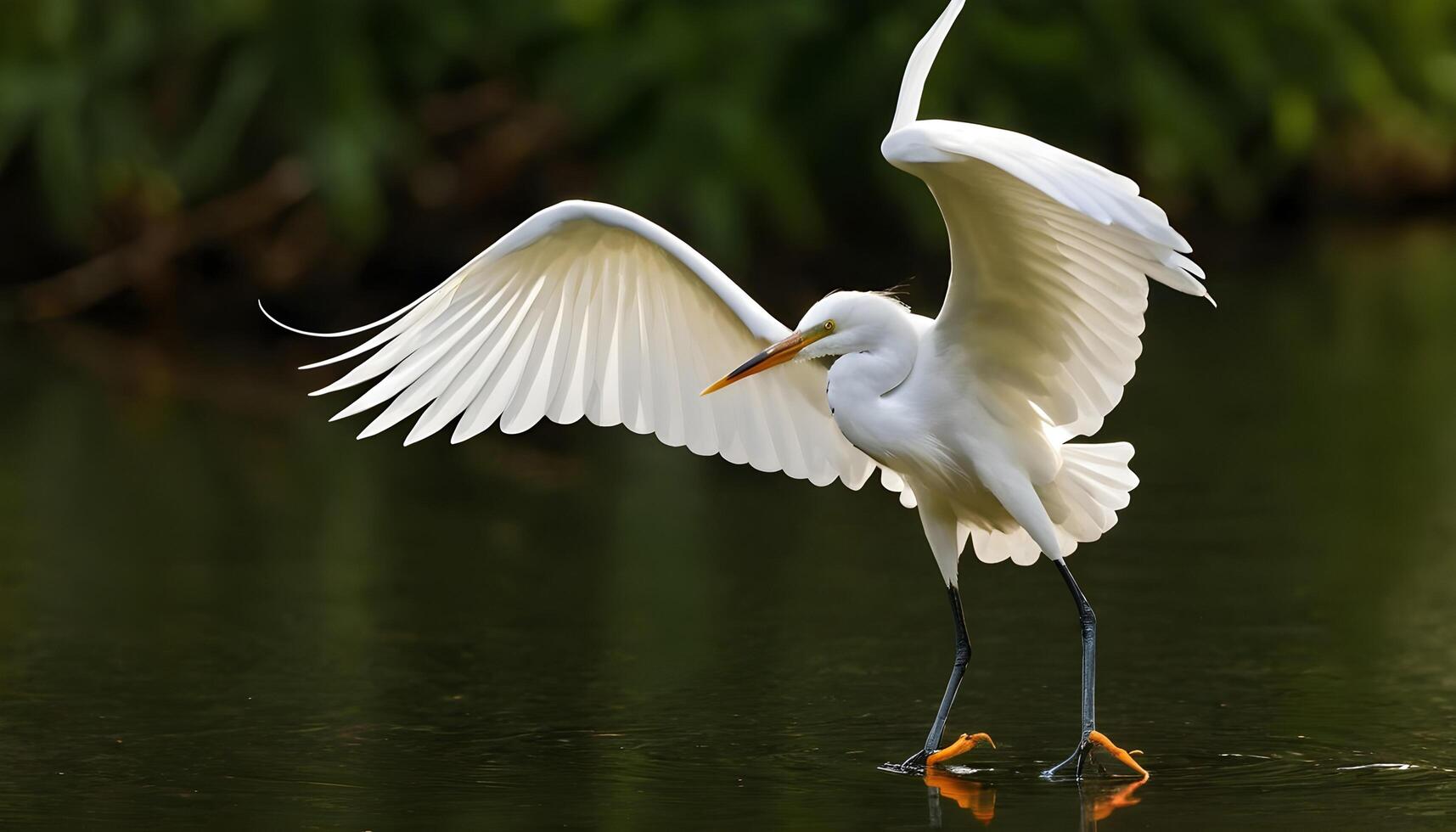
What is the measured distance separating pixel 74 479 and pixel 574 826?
6.22m

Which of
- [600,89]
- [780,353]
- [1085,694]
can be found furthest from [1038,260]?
[600,89]

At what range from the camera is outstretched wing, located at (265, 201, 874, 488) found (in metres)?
5.72

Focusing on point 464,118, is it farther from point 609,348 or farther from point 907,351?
point 907,351

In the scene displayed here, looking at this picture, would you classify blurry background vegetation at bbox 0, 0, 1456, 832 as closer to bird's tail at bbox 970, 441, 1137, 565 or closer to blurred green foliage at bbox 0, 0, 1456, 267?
blurred green foliage at bbox 0, 0, 1456, 267

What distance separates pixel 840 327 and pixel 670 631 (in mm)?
1971

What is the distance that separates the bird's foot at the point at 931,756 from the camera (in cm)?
514

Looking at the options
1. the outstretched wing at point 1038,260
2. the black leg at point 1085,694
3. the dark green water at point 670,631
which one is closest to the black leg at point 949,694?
the dark green water at point 670,631

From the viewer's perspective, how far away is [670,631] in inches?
275

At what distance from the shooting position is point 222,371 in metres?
14.1

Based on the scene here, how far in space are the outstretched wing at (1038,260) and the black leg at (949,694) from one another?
546 millimetres

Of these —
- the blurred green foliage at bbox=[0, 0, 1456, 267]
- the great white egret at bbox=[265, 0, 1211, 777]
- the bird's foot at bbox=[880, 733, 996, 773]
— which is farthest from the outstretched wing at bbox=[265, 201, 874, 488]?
the blurred green foliage at bbox=[0, 0, 1456, 267]

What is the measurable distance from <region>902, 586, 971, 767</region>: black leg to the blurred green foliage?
36.0ft

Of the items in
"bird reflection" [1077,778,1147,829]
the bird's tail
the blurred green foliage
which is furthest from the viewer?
the blurred green foliage

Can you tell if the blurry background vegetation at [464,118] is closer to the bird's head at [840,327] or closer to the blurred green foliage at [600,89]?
the blurred green foliage at [600,89]
